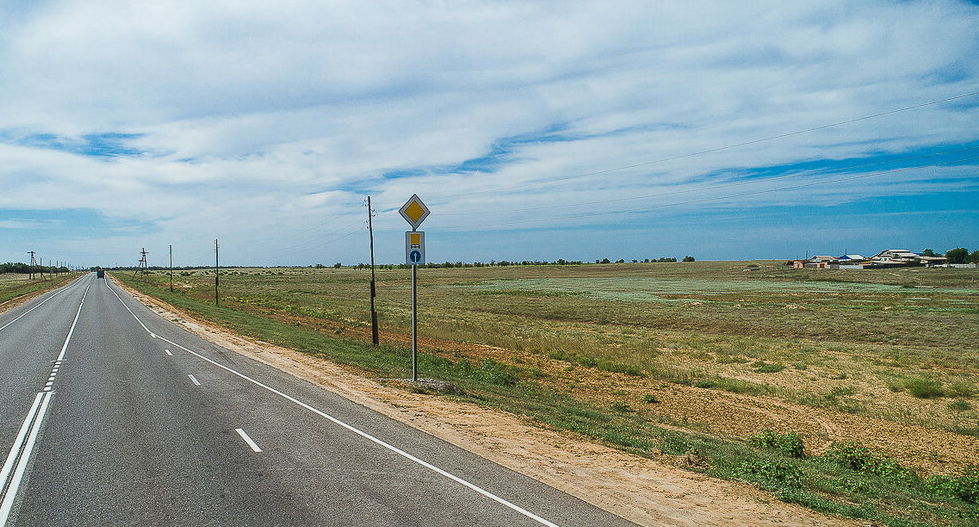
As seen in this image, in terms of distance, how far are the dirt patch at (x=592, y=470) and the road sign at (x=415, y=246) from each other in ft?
12.5

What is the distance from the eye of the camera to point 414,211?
582 inches

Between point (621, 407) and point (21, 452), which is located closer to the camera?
point (21, 452)

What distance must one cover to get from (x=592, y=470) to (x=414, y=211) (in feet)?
29.1

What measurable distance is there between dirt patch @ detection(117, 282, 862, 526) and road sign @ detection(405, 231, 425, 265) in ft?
12.5

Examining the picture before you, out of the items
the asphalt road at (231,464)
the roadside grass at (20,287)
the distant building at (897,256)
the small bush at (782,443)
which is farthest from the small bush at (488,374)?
the distant building at (897,256)

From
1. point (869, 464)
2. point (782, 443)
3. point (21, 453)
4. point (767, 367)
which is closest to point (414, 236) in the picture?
point (21, 453)

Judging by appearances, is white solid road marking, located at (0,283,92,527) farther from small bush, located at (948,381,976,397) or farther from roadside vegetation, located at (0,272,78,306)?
roadside vegetation, located at (0,272,78,306)

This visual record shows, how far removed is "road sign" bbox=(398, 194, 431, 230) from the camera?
14609 millimetres

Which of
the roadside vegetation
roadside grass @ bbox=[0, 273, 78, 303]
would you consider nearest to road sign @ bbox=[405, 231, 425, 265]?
the roadside vegetation

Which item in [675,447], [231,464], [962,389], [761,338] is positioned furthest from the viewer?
[761,338]

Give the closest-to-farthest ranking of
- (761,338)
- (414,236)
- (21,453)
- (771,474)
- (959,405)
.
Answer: (21,453)
(771,474)
(414,236)
(959,405)
(761,338)

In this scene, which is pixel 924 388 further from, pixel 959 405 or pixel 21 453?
pixel 21 453

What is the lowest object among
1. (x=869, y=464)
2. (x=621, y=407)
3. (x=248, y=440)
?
(x=621, y=407)

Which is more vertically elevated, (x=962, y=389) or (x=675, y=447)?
(x=675, y=447)
